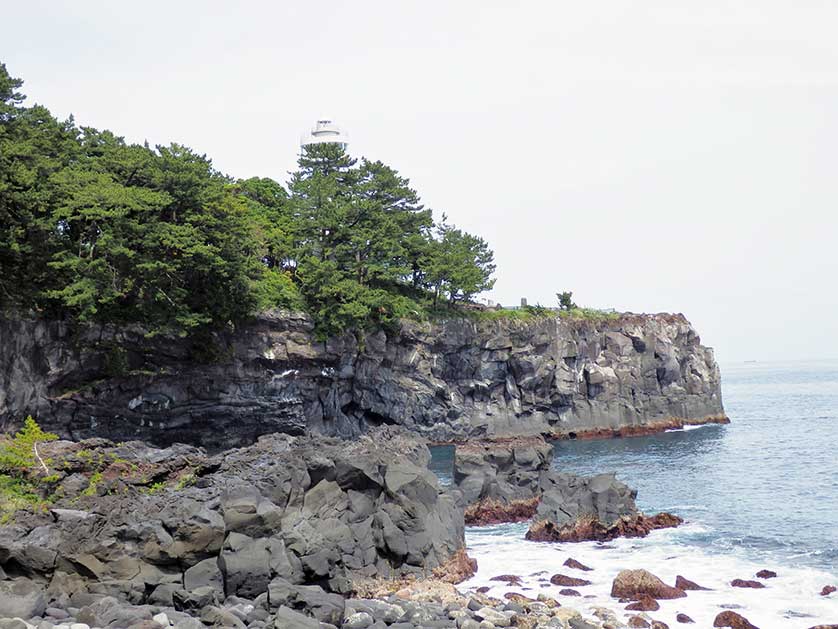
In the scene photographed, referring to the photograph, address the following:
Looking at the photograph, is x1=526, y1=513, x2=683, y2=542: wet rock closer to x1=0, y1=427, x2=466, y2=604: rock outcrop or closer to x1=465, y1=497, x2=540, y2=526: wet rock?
x1=465, y1=497, x2=540, y2=526: wet rock

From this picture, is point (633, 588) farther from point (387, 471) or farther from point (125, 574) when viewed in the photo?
point (125, 574)

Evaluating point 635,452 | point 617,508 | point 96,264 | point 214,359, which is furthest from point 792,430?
point 96,264

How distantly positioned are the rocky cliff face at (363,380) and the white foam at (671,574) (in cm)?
2624

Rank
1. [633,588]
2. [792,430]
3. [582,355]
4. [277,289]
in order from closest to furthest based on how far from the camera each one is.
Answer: [633,588]
[277,289]
[792,430]
[582,355]

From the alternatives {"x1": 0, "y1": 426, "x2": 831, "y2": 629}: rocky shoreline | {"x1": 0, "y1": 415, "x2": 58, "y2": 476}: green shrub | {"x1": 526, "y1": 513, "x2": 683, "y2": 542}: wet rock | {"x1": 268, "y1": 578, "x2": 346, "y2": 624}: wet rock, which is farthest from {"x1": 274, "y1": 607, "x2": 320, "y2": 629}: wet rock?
{"x1": 526, "y1": 513, "x2": 683, "y2": 542}: wet rock

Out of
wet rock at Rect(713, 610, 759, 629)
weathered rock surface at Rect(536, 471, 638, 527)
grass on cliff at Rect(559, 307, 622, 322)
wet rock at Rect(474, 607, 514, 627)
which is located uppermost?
grass on cliff at Rect(559, 307, 622, 322)

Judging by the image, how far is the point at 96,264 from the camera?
4356cm

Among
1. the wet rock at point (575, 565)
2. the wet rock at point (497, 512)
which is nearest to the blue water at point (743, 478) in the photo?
the wet rock at point (575, 565)

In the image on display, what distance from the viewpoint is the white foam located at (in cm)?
2247

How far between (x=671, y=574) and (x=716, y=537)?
21.3 ft

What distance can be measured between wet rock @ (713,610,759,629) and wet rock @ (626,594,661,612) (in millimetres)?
1807

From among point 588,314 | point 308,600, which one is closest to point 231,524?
point 308,600

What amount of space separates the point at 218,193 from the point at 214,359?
36.8ft

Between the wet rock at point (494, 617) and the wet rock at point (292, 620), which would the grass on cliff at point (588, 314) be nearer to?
the wet rock at point (494, 617)
